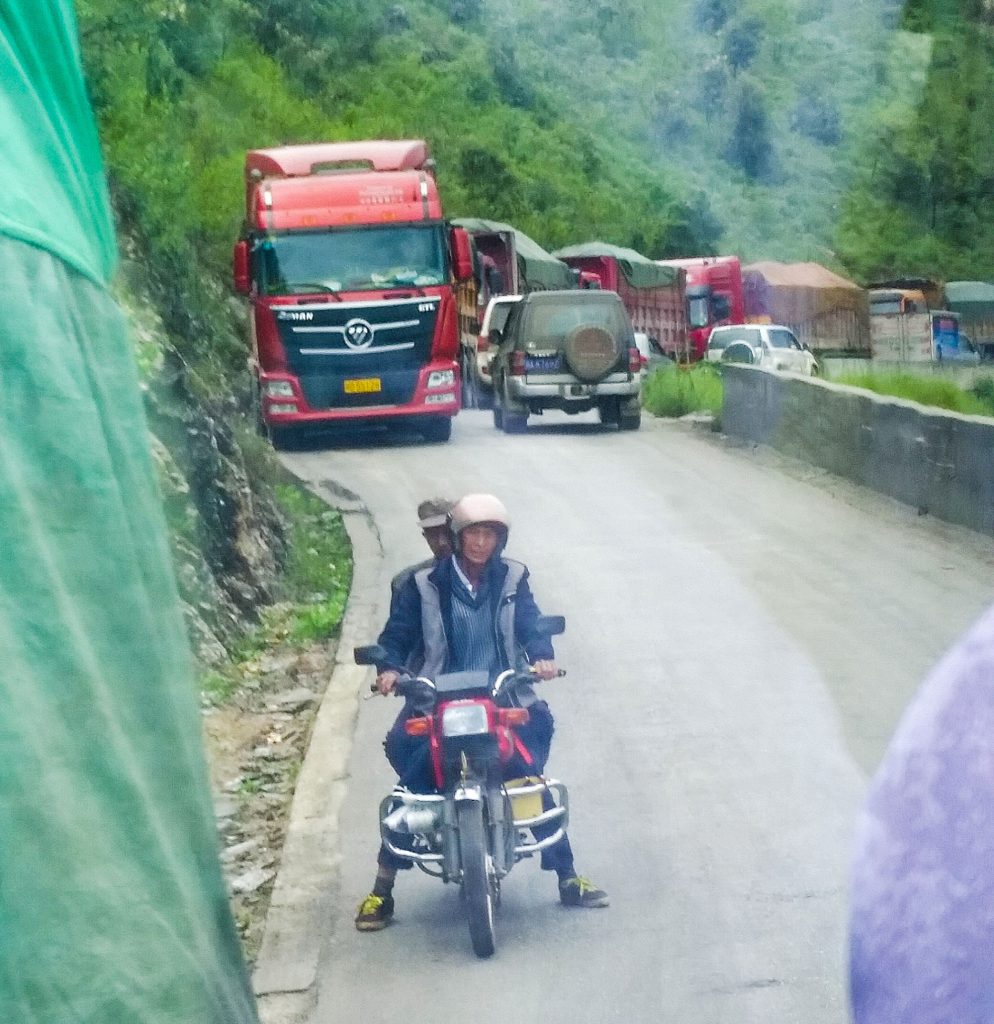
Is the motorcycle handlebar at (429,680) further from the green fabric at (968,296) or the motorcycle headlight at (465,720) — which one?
the green fabric at (968,296)

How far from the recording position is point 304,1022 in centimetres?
264

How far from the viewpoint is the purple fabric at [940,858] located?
1.69 feet

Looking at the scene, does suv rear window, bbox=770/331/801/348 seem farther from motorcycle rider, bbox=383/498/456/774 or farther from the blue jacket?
the blue jacket

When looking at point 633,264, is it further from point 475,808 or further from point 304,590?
point 475,808

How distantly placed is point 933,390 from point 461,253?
482mm

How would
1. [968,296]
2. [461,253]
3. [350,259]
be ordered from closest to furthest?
[968,296]
[461,253]
[350,259]

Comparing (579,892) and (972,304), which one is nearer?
(972,304)

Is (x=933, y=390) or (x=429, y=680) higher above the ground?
(x=933, y=390)

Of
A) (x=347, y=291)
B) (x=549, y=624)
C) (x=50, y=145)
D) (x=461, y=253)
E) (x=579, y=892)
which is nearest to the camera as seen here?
(x=50, y=145)

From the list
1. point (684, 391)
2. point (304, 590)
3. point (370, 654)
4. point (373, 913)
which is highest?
point (684, 391)

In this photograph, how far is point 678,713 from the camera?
3.57 metres

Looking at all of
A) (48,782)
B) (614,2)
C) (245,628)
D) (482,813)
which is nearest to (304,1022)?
(482,813)

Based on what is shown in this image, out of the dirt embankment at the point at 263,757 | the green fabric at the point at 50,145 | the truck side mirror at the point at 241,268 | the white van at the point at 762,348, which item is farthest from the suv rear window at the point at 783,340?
the green fabric at the point at 50,145

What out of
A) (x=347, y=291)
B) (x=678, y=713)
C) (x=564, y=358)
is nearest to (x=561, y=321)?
(x=564, y=358)
